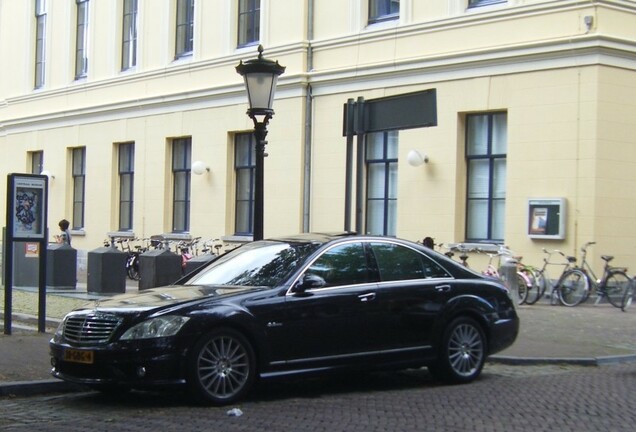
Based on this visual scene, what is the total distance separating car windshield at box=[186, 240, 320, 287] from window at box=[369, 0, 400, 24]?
14116 mm

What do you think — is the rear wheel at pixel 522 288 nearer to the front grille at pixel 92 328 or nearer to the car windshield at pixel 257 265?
the car windshield at pixel 257 265

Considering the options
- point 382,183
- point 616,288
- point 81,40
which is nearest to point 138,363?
point 616,288

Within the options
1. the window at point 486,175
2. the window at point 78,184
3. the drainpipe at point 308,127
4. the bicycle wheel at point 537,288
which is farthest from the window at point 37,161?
the bicycle wheel at point 537,288

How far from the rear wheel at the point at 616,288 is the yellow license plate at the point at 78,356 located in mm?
12441

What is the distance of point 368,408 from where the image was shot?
31.4 ft

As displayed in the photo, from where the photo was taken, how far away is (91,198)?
33.6 metres

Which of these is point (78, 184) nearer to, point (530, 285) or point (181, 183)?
point (181, 183)

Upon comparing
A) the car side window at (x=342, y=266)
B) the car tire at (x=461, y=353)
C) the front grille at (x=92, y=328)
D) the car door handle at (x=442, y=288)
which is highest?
the car side window at (x=342, y=266)

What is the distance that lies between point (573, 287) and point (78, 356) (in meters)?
12.4

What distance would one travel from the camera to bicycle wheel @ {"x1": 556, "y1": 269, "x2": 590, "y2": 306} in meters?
19.6

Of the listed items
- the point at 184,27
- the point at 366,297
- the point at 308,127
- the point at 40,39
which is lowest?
the point at 366,297

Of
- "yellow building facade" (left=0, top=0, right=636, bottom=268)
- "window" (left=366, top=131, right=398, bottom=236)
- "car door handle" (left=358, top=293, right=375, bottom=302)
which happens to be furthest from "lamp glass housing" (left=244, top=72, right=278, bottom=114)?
"window" (left=366, top=131, right=398, bottom=236)

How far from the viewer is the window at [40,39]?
121 feet

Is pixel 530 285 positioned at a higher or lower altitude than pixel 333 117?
lower
